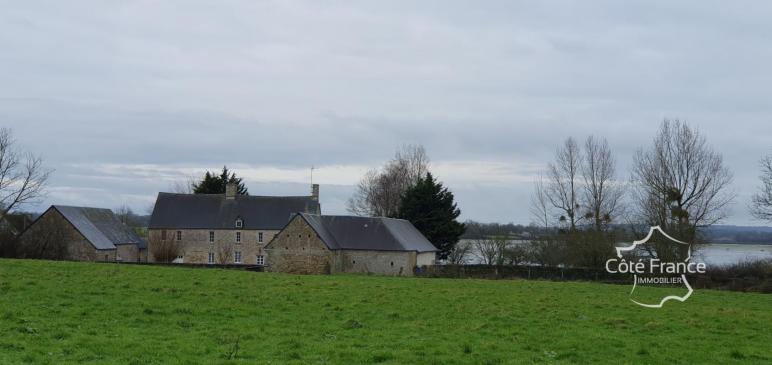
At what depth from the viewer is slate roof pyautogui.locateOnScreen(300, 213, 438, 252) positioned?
161ft

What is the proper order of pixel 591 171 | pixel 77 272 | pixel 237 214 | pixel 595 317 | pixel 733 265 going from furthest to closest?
1. pixel 237 214
2. pixel 591 171
3. pixel 733 265
4. pixel 77 272
5. pixel 595 317

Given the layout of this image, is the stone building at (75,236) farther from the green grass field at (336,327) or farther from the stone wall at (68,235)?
the green grass field at (336,327)

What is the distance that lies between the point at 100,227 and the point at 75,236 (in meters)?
4.89

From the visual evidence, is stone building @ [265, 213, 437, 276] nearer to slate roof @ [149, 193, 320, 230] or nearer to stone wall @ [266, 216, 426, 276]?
stone wall @ [266, 216, 426, 276]

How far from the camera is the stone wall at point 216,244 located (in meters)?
63.4

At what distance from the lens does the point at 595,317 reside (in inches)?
706

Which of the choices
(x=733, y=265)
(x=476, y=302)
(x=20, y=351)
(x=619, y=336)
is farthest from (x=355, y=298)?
(x=733, y=265)

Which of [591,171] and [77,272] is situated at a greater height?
[591,171]

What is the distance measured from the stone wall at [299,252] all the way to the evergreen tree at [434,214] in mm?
15203

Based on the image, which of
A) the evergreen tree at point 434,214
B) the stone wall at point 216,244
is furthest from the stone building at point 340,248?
the stone wall at point 216,244

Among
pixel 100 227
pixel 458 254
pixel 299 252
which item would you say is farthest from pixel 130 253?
pixel 458 254

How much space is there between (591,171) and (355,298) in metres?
36.7

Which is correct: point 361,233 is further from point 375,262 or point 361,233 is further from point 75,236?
point 75,236

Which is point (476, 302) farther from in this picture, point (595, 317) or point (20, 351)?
point (20, 351)
